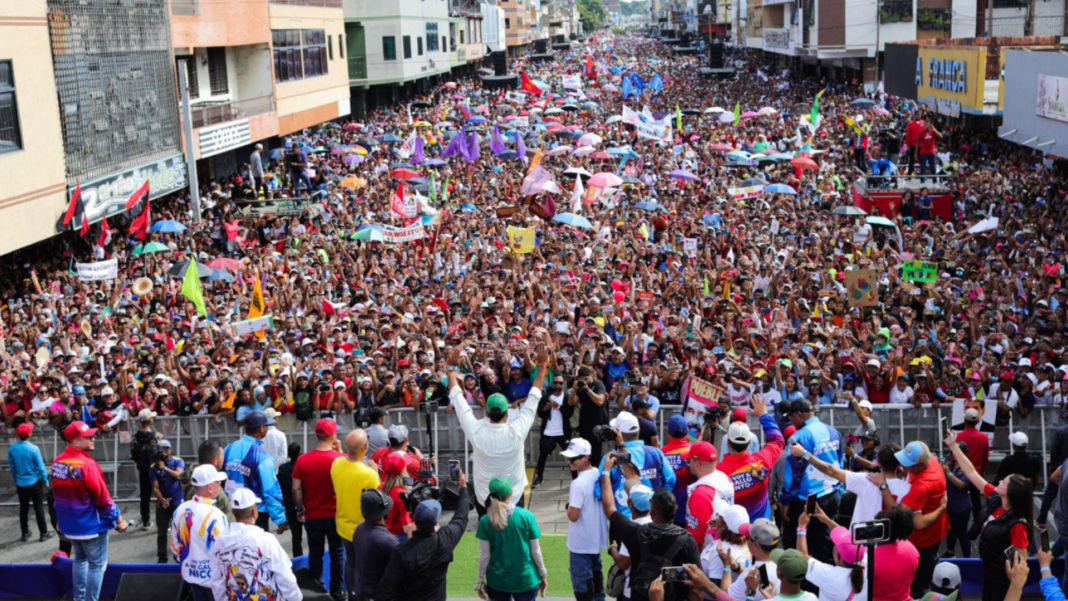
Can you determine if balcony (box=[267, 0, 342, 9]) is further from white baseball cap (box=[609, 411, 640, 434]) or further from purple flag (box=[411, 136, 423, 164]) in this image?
white baseball cap (box=[609, 411, 640, 434])

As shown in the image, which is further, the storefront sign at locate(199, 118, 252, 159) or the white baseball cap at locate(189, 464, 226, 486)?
the storefront sign at locate(199, 118, 252, 159)

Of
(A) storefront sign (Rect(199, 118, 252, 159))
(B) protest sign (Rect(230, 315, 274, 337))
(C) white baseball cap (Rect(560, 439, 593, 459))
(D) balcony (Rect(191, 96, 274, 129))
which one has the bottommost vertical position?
(B) protest sign (Rect(230, 315, 274, 337))

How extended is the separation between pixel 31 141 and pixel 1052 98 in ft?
63.7

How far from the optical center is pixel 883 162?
27.6 meters

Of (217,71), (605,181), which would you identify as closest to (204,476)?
(605,181)

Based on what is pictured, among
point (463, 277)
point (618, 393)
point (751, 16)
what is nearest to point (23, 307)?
point (463, 277)

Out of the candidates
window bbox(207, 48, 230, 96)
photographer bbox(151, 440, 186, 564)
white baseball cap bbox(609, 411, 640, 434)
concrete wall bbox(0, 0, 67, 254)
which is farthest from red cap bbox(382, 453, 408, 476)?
window bbox(207, 48, 230, 96)

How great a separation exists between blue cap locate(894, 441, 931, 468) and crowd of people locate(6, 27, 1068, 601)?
0.01 metres

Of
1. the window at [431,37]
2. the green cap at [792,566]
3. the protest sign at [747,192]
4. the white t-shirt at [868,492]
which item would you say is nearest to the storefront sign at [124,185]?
the protest sign at [747,192]

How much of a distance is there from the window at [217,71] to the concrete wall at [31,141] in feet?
41.3

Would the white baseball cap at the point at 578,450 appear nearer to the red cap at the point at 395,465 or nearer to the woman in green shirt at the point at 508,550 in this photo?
the woman in green shirt at the point at 508,550

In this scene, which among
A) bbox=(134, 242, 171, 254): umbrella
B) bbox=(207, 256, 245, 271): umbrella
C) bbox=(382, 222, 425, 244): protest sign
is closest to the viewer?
bbox=(207, 256, 245, 271): umbrella

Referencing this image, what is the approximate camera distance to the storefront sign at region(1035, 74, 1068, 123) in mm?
22000

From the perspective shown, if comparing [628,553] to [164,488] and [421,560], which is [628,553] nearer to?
[421,560]
